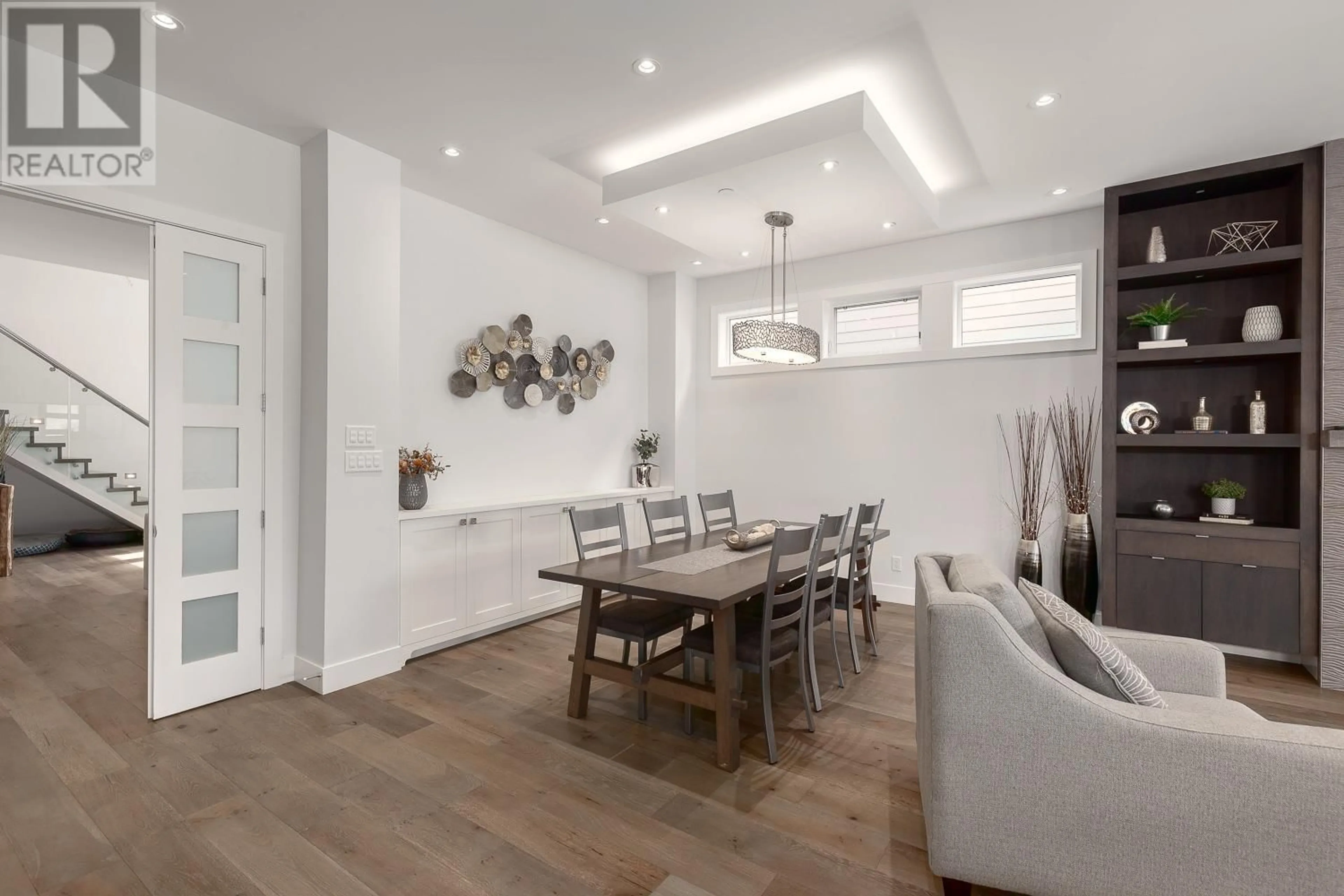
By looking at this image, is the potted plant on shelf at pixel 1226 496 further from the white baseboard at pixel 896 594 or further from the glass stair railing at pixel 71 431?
the glass stair railing at pixel 71 431

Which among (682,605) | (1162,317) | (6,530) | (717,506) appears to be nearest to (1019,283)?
(1162,317)

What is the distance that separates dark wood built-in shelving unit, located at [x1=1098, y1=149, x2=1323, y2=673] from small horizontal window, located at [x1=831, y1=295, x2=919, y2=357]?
1.39 m

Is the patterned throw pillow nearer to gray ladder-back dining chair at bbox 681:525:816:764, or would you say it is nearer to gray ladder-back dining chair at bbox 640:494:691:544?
gray ladder-back dining chair at bbox 681:525:816:764

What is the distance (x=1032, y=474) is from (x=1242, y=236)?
190cm

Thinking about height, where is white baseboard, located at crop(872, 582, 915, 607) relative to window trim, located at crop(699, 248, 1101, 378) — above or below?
below

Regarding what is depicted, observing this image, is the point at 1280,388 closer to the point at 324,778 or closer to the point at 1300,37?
the point at 1300,37

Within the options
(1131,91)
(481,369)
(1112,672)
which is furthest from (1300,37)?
(481,369)

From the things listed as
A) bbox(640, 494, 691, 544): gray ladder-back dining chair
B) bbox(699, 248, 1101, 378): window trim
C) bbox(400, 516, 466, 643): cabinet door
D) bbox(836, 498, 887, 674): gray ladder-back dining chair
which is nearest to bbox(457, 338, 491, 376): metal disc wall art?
bbox(400, 516, 466, 643): cabinet door

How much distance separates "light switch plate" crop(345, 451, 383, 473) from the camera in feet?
11.0

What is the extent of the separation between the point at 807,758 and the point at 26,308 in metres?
9.25

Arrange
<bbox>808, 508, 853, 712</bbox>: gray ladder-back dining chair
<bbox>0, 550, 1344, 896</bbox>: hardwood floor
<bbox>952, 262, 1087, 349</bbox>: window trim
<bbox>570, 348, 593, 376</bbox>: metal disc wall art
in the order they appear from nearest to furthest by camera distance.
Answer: <bbox>0, 550, 1344, 896</bbox>: hardwood floor < <bbox>808, 508, 853, 712</bbox>: gray ladder-back dining chair < <bbox>952, 262, 1087, 349</bbox>: window trim < <bbox>570, 348, 593, 376</bbox>: metal disc wall art

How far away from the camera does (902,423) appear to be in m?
5.06

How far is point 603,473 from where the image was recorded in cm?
567

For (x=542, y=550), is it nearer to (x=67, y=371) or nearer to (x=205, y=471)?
(x=205, y=471)
